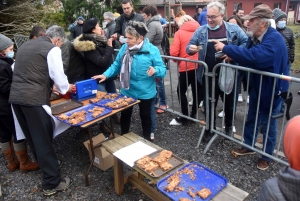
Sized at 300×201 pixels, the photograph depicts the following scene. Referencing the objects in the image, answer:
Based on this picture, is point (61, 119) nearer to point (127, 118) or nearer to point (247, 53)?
point (127, 118)

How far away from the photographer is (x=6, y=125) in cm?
335

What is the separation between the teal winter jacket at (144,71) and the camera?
3.54 m

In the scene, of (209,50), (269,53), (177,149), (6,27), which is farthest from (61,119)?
(6,27)

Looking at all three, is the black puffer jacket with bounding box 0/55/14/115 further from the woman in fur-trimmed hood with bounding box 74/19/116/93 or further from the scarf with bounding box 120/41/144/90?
the scarf with bounding box 120/41/144/90

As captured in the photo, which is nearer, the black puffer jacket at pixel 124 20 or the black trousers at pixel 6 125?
the black trousers at pixel 6 125

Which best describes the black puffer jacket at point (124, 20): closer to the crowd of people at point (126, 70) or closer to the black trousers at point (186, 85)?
the crowd of people at point (126, 70)

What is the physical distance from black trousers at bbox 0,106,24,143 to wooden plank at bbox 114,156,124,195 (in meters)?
1.50

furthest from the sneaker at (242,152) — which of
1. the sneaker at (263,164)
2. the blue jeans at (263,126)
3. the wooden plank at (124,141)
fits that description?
the wooden plank at (124,141)

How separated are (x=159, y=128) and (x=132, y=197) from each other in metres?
1.84

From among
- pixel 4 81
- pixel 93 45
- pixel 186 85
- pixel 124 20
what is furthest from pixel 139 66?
pixel 124 20

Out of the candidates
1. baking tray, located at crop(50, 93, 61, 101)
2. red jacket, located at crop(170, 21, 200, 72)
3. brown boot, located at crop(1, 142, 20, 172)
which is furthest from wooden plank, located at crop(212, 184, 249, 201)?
brown boot, located at crop(1, 142, 20, 172)

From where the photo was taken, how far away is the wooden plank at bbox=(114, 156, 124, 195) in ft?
9.74

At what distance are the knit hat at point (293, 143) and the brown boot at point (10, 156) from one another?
3.59 meters

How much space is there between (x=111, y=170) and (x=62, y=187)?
71 centimetres
